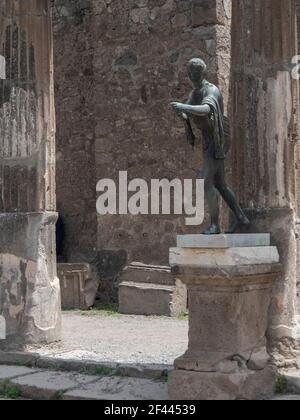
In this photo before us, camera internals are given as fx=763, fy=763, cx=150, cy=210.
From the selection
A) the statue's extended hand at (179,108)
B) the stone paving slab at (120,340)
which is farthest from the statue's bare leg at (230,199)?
the stone paving slab at (120,340)

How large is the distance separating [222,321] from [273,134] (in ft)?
4.88

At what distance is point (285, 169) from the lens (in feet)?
18.4

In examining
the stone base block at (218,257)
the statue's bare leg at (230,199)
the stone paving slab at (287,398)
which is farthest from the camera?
the statue's bare leg at (230,199)

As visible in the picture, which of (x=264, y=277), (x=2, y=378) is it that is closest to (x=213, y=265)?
(x=264, y=277)

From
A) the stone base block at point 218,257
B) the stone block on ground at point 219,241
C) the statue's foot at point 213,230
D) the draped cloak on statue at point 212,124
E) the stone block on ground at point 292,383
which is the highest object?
the draped cloak on statue at point 212,124

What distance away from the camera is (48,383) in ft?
19.0

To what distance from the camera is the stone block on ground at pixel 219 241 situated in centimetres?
495

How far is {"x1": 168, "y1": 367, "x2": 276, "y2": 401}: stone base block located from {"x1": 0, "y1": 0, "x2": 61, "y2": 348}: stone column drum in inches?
79.7

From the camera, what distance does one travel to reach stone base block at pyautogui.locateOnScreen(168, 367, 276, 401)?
16.3ft

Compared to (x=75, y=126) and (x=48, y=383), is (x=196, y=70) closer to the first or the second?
(x=48, y=383)

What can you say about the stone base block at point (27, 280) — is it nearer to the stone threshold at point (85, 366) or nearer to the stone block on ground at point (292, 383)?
the stone threshold at point (85, 366)

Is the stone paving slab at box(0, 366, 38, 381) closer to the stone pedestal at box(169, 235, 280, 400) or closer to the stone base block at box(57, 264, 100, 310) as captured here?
the stone pedestal at box(169, 235, 280, 400)

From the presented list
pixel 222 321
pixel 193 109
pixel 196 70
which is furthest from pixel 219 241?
pixel 196 70

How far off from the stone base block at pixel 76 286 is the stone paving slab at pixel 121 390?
4898mm
